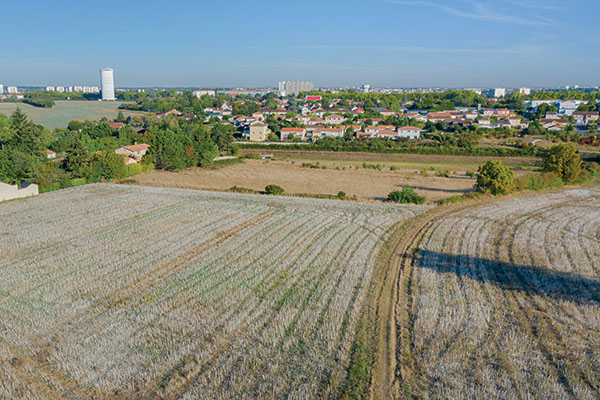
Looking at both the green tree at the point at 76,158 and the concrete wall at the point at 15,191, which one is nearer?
the concrete wall at the point at 15,191

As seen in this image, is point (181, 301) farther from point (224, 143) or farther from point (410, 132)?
point (410, 132)

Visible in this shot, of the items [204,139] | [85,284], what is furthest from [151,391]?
[204,139]

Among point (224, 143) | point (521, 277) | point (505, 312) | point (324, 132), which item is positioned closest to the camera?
point (505, 312)

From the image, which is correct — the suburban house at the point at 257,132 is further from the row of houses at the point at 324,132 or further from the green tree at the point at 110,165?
the green tree at the point at 110,165

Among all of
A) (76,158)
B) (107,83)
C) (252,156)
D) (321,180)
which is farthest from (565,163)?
(107,83)

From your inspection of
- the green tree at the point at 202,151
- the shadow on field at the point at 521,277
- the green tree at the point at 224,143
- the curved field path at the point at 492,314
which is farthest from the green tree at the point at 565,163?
the green tree at the point at 224,143

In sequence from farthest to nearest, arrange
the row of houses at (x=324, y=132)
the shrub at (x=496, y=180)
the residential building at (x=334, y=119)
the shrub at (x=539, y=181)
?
1. the residential building at (x=334, y=119)
2. the row of houses at (x=324, y=132)
3. the shrub at (x=539, y=181)
4. the shrub at (x=496, y=180)
